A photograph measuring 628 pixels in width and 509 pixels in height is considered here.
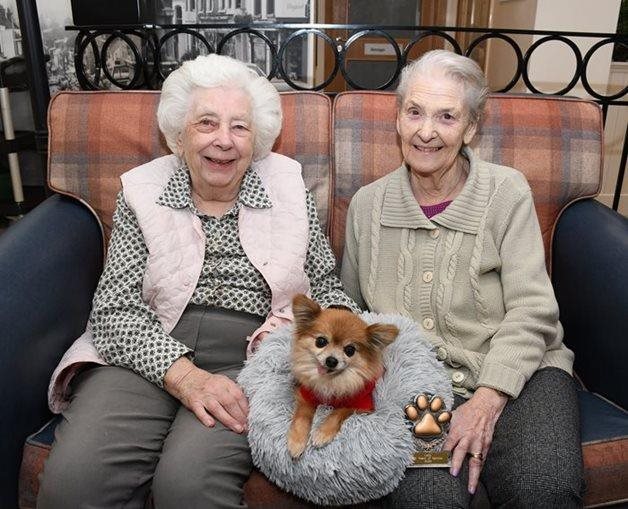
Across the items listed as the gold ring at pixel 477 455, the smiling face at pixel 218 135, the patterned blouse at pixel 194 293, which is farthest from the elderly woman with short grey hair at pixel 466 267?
the smiling face at pixel 218 135

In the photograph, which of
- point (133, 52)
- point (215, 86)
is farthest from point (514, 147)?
point (133, 52)

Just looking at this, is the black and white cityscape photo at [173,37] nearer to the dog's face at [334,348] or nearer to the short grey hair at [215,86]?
the short grey hair at [215,86]

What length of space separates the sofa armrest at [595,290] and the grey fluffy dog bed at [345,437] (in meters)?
0.46

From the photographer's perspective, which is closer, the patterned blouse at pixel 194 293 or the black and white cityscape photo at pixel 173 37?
the patterned blouse at pixel 194 293

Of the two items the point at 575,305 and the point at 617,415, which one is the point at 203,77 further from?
the point at 617,415

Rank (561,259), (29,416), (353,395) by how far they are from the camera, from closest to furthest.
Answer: (353,395) < (29,416) < (561,259)

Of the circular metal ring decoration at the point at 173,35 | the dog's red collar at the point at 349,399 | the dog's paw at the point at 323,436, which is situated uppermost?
the circular metal ring decoration at the point at 173,35

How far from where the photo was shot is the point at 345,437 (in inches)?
44.9

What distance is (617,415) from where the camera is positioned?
136 cm

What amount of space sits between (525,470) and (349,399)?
385 mm

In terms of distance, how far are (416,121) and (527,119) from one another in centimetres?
49

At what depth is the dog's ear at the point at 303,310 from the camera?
112 centimetres

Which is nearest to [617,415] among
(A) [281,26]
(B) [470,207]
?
(B) [470,207]

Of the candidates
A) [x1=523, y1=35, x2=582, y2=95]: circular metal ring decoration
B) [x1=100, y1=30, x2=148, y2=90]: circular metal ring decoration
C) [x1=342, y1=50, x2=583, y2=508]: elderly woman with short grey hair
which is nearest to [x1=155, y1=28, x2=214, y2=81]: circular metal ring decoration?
[x1=100, y1=30, x2=148, y2=90]: circular metal ring decoration
